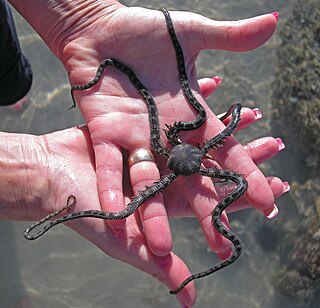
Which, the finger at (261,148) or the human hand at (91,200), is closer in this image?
the human hand at (91,200)

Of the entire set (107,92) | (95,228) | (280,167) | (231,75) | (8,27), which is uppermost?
Answer: (8,27)

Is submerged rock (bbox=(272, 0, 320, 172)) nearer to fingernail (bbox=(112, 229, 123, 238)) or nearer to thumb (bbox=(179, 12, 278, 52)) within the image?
thumb (bbox=(179, 12, 278, 52))

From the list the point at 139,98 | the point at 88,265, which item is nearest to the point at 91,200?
the point at 139,98

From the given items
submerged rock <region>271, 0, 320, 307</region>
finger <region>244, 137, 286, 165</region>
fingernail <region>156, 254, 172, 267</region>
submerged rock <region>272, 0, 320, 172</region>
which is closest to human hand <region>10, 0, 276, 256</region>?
finger <region>244, 137, 286, 165</region>

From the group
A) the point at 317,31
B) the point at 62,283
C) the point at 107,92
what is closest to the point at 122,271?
the point at 62,283

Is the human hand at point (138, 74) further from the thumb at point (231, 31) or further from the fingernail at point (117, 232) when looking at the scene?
the fingernail at point (117, 232)

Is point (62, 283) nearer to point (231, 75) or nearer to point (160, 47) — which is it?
point (160, 47)

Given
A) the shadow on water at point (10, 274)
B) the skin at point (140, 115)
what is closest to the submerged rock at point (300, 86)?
the skin at point (140, 115)
